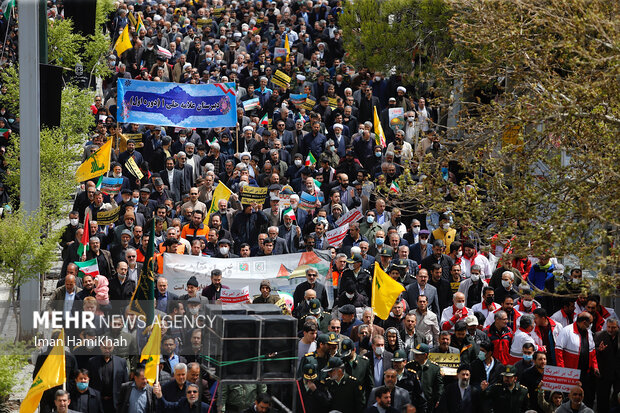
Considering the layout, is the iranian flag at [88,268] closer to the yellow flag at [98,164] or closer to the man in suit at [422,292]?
the yellow flag at [98,164]

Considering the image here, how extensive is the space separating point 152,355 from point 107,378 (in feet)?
2.11

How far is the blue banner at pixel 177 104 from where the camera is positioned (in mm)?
23875

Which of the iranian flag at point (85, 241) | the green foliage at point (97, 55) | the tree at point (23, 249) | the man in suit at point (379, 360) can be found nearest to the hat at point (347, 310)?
the man in suit at point (379, 360)

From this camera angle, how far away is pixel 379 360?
1487 centimetres

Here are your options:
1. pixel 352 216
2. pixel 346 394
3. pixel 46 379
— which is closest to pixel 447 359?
pixel 346 394

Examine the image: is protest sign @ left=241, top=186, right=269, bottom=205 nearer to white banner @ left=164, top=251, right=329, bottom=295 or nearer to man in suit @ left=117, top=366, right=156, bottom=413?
white banner @ left=164, top=251, right=329, bottom=295

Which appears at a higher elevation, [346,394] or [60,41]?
[60,41]

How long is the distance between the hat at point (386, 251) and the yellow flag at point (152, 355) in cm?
445

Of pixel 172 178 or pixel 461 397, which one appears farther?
pixel 172 178

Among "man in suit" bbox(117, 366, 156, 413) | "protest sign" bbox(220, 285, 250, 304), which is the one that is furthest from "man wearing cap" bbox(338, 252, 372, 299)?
"man in suit" bbox(117, 366, 156, 413)

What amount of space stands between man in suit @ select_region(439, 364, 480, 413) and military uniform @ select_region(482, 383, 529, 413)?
0.53 feet

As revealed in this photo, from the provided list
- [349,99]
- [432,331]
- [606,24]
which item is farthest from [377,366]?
[349,99]

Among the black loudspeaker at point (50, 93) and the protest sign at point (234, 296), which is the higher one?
the black loudspeaker at point (50, 93)

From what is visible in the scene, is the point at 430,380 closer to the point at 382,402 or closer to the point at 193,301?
the point at 382,402
